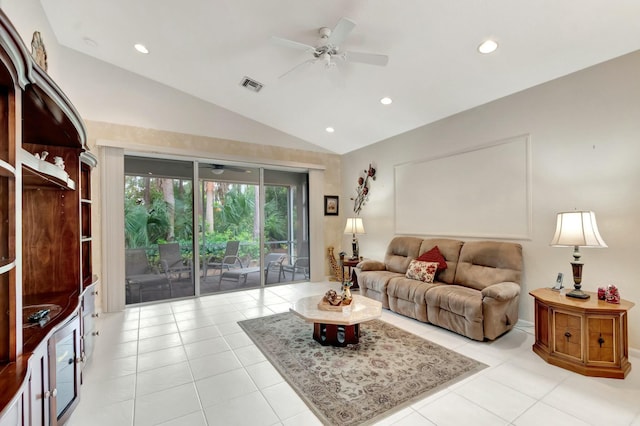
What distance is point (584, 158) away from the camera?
2951mm

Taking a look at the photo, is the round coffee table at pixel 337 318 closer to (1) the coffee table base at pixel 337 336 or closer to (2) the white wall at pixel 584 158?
(1) the coffee table base at pixel 337 336

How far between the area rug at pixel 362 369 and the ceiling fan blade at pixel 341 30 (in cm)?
280

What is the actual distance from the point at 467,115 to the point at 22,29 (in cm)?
481

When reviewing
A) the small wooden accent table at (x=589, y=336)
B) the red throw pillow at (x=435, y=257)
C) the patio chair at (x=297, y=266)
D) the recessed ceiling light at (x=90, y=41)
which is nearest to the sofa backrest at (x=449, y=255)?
the red throw pillow at (x=435, y=257)

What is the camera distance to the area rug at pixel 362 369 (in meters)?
2.05

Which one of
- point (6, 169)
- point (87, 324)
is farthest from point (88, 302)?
point (6, 169)

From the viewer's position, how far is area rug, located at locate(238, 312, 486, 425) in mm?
2049

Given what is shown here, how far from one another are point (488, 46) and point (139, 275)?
17.6ft

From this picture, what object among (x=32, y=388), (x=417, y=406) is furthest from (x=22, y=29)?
(x=417, y=406)

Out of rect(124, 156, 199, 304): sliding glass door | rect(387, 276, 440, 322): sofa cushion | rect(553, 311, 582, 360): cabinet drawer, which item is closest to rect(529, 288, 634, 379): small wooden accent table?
rect(553, 311, 582, 360): cabinet drawer

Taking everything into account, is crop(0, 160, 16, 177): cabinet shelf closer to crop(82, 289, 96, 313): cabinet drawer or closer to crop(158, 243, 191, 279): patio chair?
crop(82, 289, 96, 313): cabinet drawer

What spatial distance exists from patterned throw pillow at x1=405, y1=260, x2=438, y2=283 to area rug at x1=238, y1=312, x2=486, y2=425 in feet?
2.64

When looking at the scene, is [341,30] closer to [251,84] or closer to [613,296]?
[251,84]

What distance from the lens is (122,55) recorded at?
3836 millimetres
